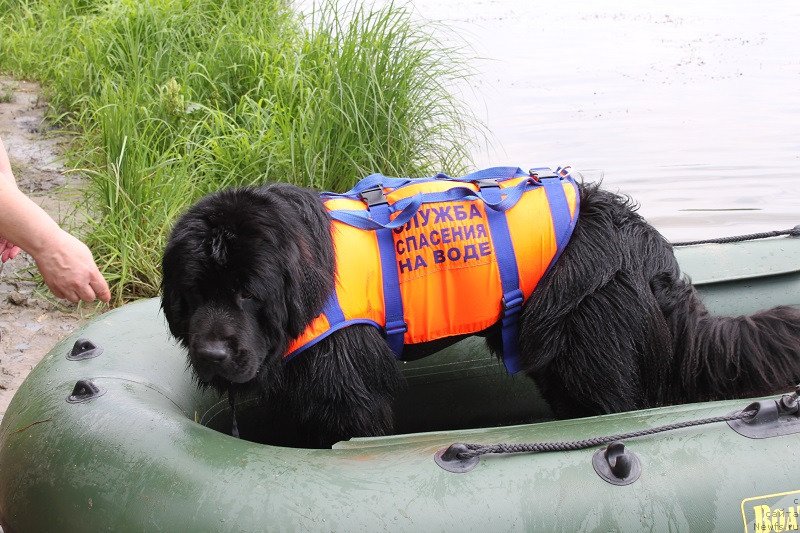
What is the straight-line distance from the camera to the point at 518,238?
112 inches

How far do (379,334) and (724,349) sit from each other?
1.09 meters

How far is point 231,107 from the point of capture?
595cm

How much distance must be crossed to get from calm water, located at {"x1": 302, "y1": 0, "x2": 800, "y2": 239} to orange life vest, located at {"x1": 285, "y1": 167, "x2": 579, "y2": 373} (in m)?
3.00

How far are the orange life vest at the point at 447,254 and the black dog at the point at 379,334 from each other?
66mm

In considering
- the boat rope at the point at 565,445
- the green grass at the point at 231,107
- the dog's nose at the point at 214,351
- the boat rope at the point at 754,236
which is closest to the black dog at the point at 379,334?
the dog's nose at the point at 214,351

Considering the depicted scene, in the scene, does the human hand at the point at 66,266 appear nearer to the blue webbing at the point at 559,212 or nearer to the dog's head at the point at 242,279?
the dog's head at the point at 242,279

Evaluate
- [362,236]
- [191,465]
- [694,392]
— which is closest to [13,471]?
[191,465]

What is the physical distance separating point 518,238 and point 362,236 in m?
0.49

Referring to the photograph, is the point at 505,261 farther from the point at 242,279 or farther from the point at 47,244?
the point at 47,244

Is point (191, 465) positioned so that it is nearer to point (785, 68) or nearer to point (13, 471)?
point (13, 471)

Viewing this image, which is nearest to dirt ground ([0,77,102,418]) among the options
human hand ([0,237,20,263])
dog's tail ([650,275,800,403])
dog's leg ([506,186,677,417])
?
human hand ([0,237,20,263])

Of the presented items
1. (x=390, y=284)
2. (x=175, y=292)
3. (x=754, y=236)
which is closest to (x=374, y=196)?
(x=390, y=284)

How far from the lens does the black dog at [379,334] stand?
2.57 m

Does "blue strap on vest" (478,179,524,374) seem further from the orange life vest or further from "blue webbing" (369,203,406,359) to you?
"blue webbing" (369,203,406,359)
